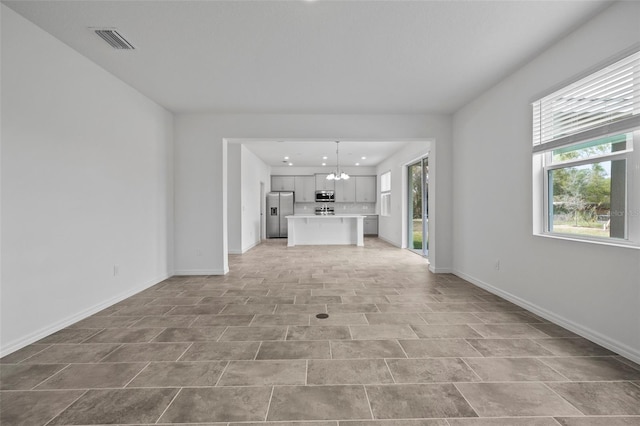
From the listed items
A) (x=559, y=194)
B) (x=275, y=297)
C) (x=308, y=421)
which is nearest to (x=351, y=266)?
(x=275, y=297)

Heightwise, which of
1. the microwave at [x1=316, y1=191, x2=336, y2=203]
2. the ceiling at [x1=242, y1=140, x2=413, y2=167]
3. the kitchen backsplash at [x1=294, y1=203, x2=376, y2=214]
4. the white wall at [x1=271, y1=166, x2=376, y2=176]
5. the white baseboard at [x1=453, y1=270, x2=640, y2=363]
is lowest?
the white baseboard at [x1=453, y1=270, x2=640, y2=363]

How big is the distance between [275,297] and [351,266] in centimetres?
209

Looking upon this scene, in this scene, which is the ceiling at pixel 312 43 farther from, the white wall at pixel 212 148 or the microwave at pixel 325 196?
the microwave at pixel 325 196

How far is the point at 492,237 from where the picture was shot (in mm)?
3572

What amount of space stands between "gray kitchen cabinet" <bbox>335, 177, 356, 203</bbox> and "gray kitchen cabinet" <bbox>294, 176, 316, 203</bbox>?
36.5 inches

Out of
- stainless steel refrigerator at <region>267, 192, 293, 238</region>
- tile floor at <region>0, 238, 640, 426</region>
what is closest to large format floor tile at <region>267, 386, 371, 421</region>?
tile floor at <region>0, 238, 640, 426</region>

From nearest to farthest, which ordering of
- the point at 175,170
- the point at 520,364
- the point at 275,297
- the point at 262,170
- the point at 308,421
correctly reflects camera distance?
the point at 308,421 → the point at 520,364 → the point at 275,297 → the point at 175,170 → the point at 262,170

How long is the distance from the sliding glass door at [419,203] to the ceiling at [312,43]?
8.73ft

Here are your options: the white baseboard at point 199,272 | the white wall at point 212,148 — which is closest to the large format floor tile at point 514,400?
the white wall at point 212,148

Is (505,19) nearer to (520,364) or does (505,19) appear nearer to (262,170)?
(520,364)

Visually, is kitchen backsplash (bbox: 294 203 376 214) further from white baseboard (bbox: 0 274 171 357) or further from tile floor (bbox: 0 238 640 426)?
tile floor (bbox: 0 238 640 426)

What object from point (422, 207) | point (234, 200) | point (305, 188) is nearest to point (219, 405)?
point (234, 200)

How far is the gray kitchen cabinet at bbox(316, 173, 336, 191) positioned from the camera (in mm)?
10492

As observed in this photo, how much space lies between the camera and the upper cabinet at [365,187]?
10.5m
